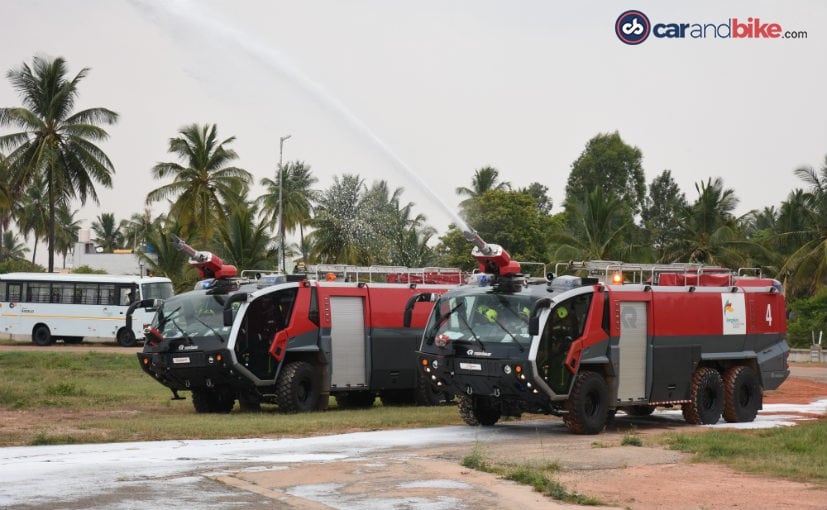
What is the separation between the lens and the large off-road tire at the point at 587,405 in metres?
17.7

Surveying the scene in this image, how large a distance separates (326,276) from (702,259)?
35830 millimetres

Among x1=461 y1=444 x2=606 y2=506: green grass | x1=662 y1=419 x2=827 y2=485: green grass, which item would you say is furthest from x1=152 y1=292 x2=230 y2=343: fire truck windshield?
x1=662 y1=419 x2=827 y2=485: green grass

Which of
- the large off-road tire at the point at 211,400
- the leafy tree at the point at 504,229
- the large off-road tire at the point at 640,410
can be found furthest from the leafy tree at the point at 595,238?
the large off-road tire at the point at 211,400

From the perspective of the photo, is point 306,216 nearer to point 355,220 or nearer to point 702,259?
point 355,220

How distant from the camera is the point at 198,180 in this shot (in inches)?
2286

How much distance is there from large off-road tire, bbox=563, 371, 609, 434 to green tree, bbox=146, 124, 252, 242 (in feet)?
134

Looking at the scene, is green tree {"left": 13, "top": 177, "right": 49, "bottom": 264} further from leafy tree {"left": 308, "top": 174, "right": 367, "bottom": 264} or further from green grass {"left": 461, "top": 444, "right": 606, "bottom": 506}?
green grass {"left": 461, "top": 444, "right": 606, "bottom": 506}

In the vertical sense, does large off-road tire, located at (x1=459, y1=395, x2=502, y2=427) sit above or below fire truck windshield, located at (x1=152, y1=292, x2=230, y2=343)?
below

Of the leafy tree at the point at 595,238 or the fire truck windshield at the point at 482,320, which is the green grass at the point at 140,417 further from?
the leafy tree at the point at 595,238

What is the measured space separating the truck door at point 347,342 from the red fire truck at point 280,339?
0.06ft

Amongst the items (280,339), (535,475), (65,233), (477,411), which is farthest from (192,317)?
(65,233)

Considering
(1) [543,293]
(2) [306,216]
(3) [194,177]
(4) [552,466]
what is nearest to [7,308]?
(3) [194,177]

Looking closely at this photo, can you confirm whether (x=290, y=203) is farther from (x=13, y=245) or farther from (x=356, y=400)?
(x=13, y=245)

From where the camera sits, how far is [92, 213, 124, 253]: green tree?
138 meters
